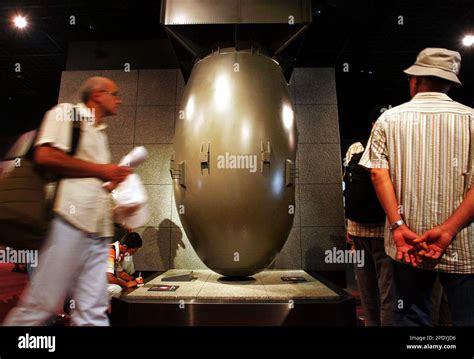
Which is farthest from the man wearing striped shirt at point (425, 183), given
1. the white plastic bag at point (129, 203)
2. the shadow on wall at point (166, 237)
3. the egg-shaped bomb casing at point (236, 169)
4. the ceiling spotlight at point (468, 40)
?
the shadow on wall at point (166, 237)

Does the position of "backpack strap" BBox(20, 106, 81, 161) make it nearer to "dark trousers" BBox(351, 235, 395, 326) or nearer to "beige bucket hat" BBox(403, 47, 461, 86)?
Result: "beige bucket hat" BBox(403, 47, 461, 86)

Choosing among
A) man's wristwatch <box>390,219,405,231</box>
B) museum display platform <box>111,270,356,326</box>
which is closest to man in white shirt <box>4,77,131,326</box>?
museum display platform <box>111,270,356,326</box>

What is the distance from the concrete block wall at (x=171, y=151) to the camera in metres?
3.90

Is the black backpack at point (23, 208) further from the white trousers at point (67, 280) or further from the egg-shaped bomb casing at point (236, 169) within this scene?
the egg-shaped bomb casing at point (236, 169)

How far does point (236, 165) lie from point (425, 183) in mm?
1198

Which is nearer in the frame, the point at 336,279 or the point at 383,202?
the point at 383,202

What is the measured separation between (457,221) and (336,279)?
285cm

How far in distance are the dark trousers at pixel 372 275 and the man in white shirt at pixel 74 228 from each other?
1500mm

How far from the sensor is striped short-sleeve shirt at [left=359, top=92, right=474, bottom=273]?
4.14 feet

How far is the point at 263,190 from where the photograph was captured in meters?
2.24

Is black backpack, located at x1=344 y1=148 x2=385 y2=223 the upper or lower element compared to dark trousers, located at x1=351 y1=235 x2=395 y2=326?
upper

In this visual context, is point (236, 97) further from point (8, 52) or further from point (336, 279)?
point (8, 52)

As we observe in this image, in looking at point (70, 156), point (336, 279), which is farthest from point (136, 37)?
point (336, 279)

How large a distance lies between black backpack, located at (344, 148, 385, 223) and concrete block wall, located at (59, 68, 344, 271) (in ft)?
5.76
